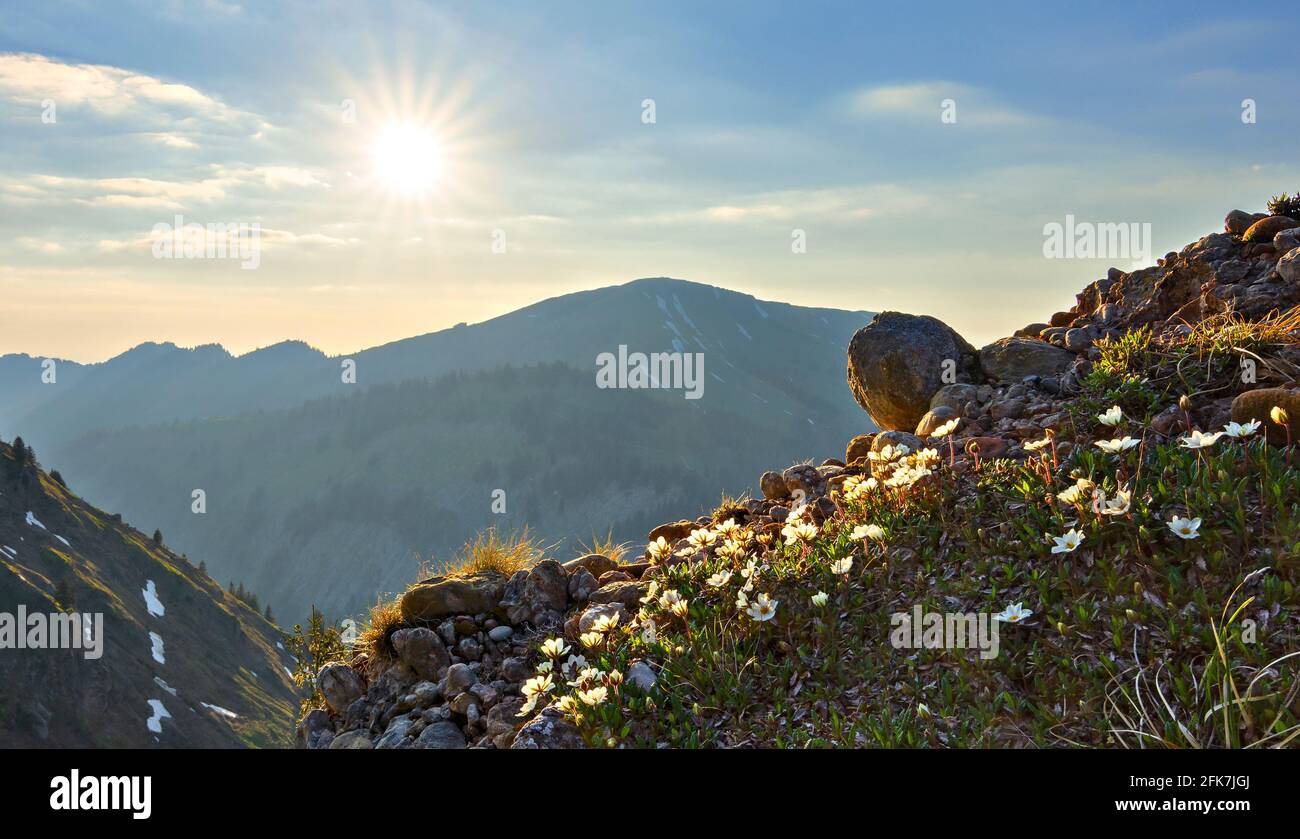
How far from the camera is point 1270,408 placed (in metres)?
6.24

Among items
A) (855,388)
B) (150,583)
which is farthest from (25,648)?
(855,388)

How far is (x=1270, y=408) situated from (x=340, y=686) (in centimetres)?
845

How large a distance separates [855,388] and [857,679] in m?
6.06

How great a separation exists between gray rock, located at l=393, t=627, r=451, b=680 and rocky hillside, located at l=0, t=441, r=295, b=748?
117 m

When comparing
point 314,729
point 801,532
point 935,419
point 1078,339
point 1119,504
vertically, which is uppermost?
point 1078,339

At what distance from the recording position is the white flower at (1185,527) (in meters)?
5.18

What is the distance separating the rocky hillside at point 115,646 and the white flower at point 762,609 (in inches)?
4732

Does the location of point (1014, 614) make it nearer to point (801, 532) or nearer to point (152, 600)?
point (801, 532)

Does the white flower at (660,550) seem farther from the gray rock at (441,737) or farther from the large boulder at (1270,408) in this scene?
the large boulder at (1270,408)

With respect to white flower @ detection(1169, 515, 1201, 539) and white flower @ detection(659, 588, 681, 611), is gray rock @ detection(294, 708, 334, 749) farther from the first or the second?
white flower @ detection(1169, 515, 1201, 539)

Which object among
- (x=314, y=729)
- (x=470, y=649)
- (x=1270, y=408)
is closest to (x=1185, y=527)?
(x=1270, y=408)

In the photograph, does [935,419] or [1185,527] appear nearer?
[1185,527]
